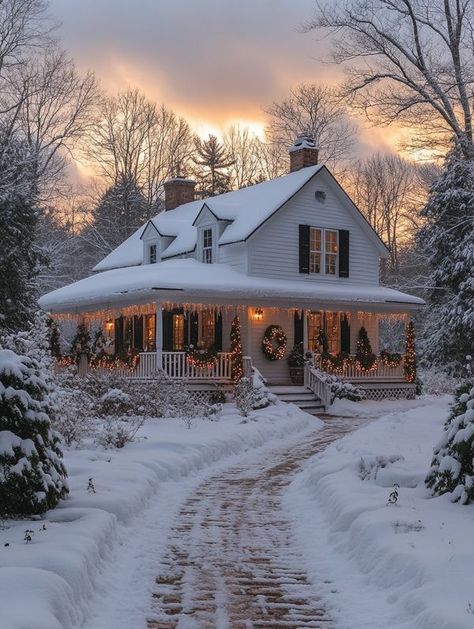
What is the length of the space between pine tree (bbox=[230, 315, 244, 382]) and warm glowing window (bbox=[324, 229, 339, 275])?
5843mm

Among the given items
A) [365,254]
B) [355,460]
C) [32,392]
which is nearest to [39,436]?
[32,392]

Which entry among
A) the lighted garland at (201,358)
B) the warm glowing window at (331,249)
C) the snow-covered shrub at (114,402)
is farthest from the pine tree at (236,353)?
the snow-covered shrub at (114,402)

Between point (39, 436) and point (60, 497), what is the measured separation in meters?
0.85

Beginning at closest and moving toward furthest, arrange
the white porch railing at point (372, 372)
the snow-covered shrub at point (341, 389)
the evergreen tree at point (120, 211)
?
the snow-covered shrub at point (341, 389)
the white porch railing at point (372, 372)
the evergreen tree at point (120, 211)

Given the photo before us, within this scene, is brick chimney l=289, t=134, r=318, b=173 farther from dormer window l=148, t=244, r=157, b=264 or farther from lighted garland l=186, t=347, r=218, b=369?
lighted garland l=186, t=347, r=218, b=369

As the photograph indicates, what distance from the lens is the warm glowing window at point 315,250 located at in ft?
88.8

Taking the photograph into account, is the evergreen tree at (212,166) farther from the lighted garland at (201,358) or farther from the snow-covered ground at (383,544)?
the snow-covered ground at (383,544)

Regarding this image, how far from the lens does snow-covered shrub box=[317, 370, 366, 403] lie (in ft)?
78.7

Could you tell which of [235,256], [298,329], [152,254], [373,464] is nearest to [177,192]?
[152,254]

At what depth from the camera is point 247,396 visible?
65.6 feet

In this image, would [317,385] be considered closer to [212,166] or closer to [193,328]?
[193,328]

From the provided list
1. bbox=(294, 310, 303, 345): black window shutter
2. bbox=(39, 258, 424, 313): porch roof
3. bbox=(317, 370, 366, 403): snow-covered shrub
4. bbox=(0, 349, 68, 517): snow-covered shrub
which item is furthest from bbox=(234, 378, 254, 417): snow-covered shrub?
bbox=(0, 349, 68, 517): snow-covered shrub

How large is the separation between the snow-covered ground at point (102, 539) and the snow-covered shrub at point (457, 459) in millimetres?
3033

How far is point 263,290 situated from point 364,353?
5326 mm
